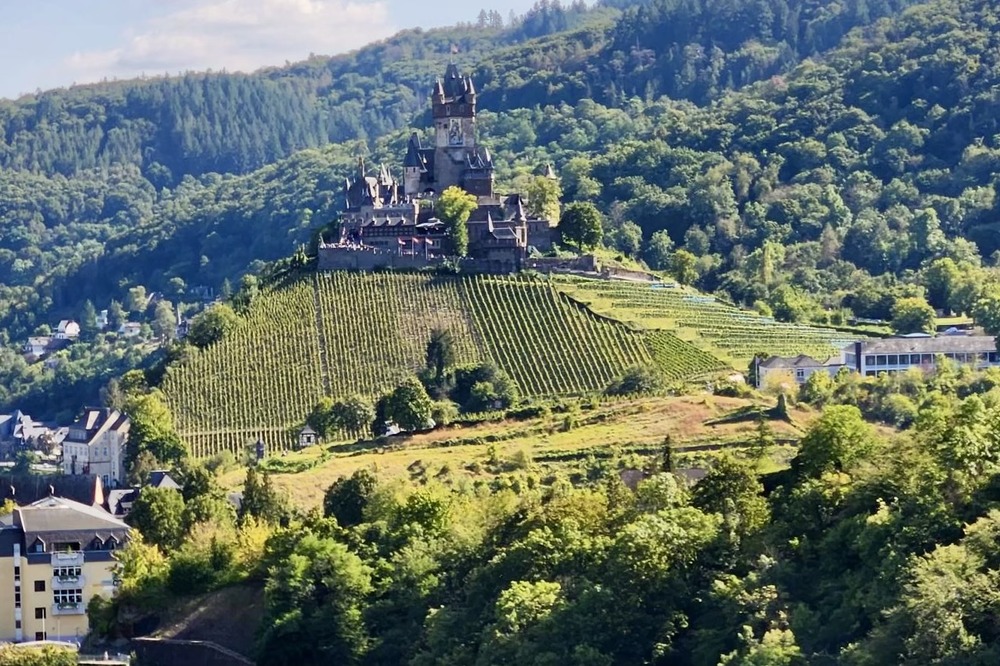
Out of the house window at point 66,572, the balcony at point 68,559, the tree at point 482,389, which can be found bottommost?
the house window at point 66,572

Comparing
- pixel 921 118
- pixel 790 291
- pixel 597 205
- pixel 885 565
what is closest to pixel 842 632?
pixel 885 565

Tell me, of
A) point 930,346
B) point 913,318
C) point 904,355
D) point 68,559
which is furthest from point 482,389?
point 68,559

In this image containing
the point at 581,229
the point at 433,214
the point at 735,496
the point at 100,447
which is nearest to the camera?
the point at 735,496

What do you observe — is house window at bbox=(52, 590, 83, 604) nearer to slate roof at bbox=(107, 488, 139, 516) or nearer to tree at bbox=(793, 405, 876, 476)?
slate roof at bbox=(107, 488, 139, 516)

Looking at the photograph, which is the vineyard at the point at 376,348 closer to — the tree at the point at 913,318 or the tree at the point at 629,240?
the tree at the point at 913,318

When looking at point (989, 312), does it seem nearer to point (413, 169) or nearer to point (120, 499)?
point (413, 169)

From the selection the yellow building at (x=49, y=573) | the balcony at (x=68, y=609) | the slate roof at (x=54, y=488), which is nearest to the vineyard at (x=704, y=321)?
the slate roof at (x=54, y=488)

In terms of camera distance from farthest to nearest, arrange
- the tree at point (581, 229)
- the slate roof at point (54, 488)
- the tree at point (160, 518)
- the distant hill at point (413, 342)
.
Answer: the tree at point (581, 229), the distant hill at point (413, 342), the slate roof at point (54, 488), the tree at point (160, 518)
